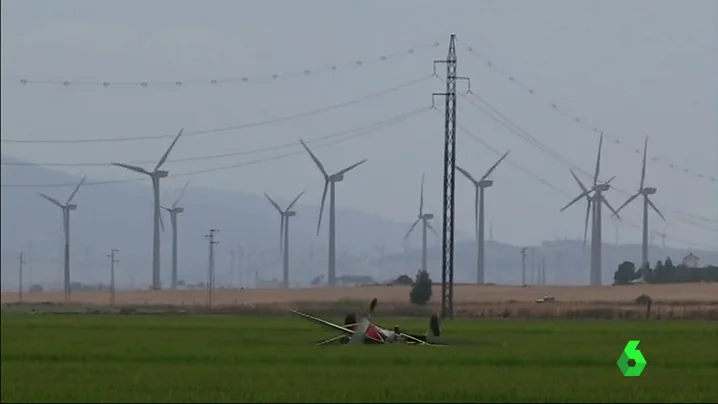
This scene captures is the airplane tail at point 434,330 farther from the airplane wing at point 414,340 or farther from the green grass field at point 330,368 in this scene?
the green grass field at point 330,368

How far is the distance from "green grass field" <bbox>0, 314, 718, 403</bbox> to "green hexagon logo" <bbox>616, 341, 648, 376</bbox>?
0.39 metres

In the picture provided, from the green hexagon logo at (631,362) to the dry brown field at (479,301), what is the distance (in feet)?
117

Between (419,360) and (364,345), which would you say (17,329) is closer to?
(419,360)

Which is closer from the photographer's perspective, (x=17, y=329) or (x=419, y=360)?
(x=17, y=329)

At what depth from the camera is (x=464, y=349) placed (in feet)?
202

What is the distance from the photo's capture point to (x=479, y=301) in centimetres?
16838

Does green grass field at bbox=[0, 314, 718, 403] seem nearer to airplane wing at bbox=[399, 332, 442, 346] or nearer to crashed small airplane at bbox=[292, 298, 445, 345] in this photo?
crashed small airplane at bbox=[292, 298, 445, 345]

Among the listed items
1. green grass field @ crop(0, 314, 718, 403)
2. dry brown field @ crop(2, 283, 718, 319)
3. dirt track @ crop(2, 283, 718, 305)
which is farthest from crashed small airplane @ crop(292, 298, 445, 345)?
dirt track @ crop(2, 283, 718, 305)

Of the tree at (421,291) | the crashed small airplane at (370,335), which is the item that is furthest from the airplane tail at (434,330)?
the tree at (421,291)

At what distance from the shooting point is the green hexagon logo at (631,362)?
4759 centimetres

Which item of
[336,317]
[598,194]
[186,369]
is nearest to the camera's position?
[186,369]

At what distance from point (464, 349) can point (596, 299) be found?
116m

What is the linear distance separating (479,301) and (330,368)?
12212 centimetres

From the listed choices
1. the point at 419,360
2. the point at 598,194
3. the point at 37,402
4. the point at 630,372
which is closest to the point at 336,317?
the point at 419,360
